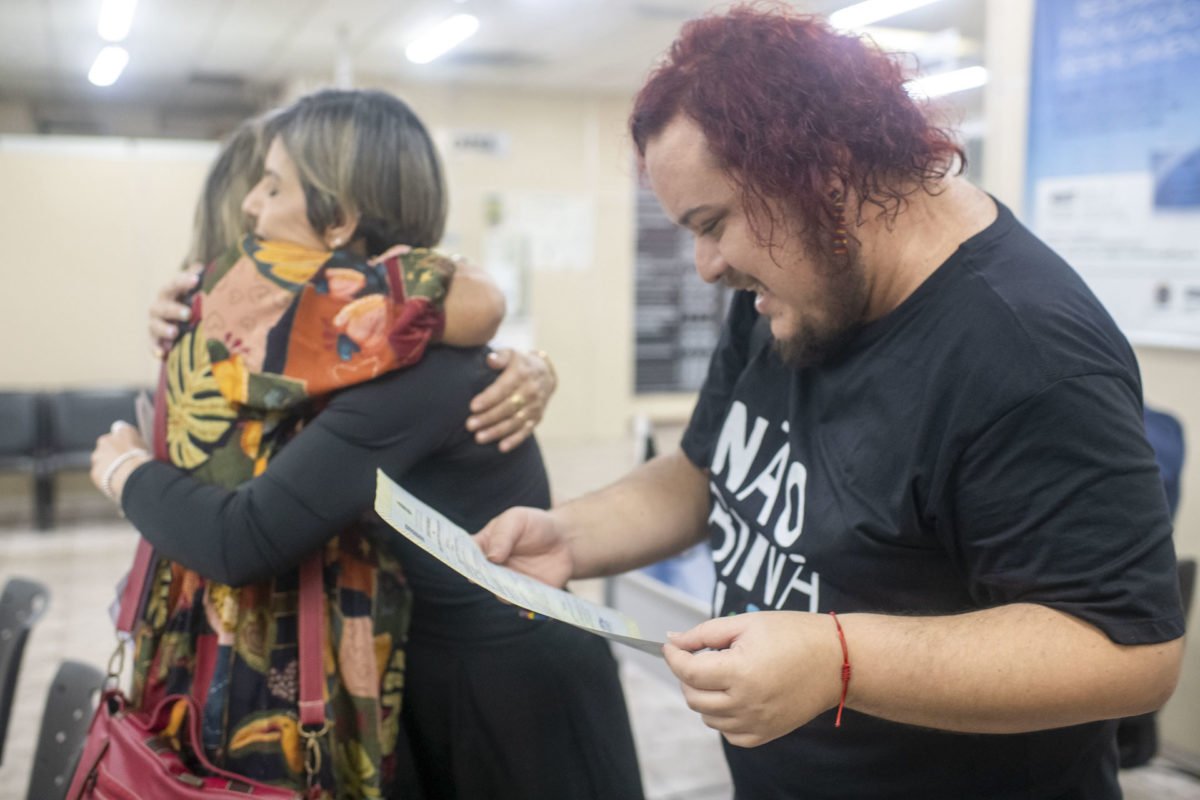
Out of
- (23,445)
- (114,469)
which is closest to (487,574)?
(114,469)

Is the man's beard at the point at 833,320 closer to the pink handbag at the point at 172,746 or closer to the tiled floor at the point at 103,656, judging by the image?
the pink handbag at the point at 172,746

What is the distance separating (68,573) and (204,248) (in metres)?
4.61

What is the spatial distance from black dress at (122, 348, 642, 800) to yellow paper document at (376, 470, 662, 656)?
0.15 meters

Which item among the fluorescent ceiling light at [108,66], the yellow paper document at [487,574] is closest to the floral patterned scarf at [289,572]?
the yellow paper document at [487,574]

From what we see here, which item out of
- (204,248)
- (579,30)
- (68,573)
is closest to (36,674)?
(68,573)

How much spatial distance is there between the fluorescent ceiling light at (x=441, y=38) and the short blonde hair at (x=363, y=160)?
16.7ft

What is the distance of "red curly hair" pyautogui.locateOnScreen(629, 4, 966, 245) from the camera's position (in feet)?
3.21

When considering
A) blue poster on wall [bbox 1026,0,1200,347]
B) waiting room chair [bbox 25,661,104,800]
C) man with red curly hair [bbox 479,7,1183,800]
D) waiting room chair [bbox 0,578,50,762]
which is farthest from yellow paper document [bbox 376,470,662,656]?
blue poster on wall [bbox 1026,0,1200,347]

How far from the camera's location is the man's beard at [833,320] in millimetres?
1019

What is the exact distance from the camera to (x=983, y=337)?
93cm

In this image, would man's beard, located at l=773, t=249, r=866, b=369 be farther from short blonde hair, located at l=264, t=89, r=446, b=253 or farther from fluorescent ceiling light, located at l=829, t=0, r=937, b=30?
fluorescent ceiling light, located at l=829, t=0, r=937, b=30

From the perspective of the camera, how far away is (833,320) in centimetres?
104

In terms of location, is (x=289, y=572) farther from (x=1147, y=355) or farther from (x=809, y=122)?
(x=1147, y=355)

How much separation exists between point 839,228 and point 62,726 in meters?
1.51
